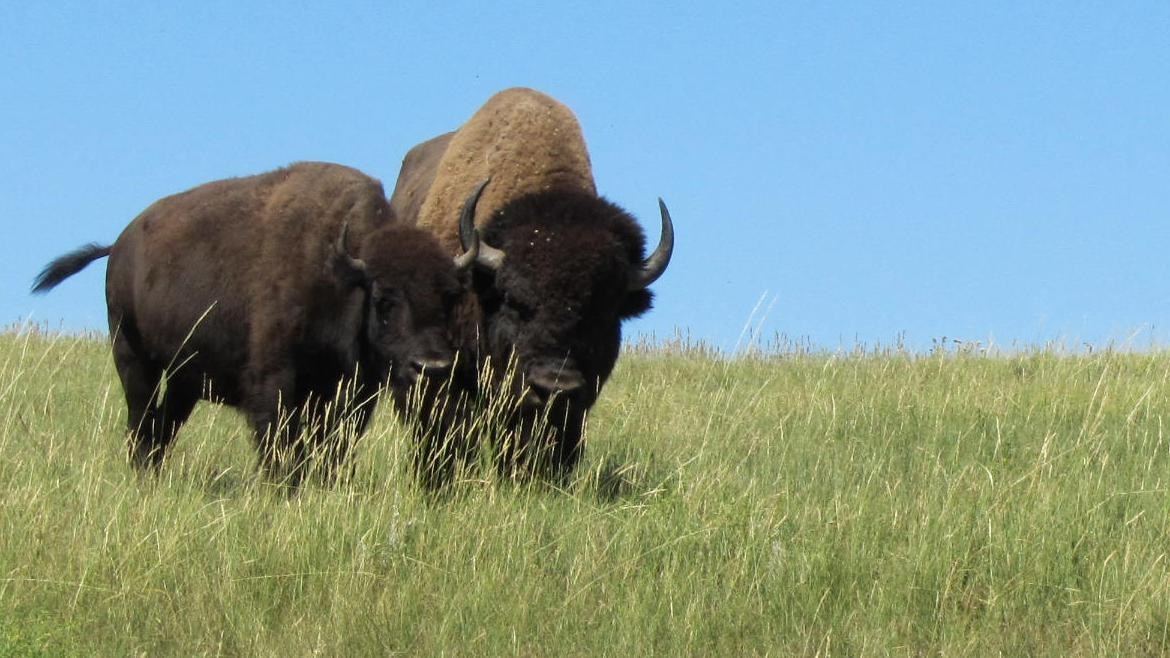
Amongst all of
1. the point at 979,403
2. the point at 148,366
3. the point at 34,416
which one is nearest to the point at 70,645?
the point at 148,366

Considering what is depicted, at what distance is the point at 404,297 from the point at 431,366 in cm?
43

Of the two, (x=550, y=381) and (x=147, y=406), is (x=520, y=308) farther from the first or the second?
(x=147, y=406)

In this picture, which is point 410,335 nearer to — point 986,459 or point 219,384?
point 219,384

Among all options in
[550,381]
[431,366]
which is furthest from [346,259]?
[550,381]

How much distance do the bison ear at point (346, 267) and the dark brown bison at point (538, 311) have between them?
0.52 m

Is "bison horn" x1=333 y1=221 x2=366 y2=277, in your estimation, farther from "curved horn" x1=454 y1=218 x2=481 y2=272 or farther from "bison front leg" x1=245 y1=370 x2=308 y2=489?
"bison front leg" x1=245 y1=370 x2=308 y2=489

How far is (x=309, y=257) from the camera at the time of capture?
26.8 feet

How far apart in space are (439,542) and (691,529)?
1124 mm

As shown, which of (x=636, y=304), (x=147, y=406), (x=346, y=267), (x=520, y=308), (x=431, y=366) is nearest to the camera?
(x=431, y=366)

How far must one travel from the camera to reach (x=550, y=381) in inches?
300

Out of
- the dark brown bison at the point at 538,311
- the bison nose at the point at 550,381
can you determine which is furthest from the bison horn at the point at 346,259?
the bison nose at the point at 550,381

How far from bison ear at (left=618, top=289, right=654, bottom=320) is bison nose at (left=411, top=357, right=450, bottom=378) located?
4.04 ft

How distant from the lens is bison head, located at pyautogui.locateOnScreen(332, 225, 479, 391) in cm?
766

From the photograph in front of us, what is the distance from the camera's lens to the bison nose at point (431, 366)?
24.9 feet
